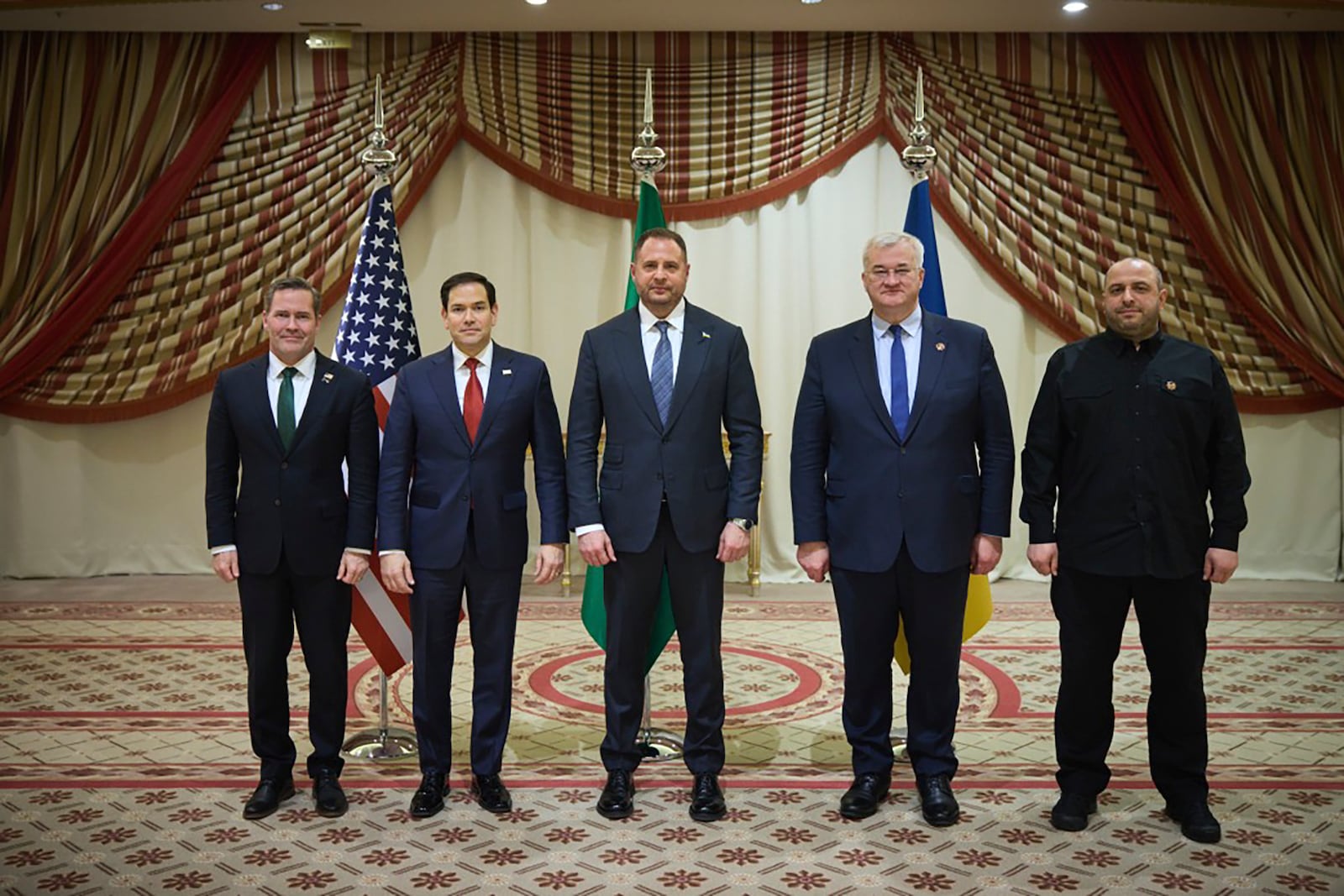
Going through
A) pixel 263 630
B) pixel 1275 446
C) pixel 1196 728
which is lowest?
pixel 1196 728

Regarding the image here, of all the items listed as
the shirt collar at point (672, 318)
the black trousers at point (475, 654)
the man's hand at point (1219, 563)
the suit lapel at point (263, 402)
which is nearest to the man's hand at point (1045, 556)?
the man's hand at point (1219, 563)

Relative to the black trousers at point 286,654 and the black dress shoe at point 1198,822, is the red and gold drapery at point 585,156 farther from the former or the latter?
the black dress shoe at point 1198,822

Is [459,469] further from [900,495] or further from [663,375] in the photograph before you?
[900,495]

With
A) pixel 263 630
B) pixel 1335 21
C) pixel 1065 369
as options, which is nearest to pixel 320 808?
pixel 263 630

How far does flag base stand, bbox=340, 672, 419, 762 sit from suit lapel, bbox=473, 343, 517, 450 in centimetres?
103

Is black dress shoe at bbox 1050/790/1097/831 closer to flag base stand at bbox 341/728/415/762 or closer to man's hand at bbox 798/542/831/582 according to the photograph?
man's hand at bbox 798/542/831/582

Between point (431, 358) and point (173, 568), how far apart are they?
4186mm

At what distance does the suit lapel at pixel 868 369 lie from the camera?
10.7 ft

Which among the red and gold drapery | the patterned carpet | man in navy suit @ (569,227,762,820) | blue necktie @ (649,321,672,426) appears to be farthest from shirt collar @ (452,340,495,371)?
the red and gold drapery

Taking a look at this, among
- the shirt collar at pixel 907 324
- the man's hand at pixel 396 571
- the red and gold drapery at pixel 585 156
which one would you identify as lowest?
the man's hand at pixel 396 571

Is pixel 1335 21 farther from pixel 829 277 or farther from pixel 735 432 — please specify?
pixel 735 432

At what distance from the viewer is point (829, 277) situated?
6.86 metres

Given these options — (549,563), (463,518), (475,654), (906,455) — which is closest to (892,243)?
(906,455)

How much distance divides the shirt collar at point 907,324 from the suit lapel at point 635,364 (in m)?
0.64
